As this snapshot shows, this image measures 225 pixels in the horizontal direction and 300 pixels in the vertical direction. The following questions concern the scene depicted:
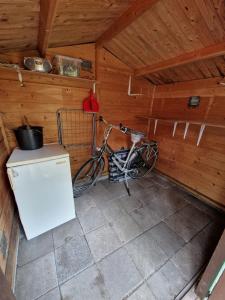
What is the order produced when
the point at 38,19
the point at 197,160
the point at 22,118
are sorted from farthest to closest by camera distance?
the point at 197,160, the point at 22,118, the point at 38,19

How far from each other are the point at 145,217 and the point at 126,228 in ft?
1.08

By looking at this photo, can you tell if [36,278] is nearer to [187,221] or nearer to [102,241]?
[102,241]

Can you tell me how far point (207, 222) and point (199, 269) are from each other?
0.71 meters

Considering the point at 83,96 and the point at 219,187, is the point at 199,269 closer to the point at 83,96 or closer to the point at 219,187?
the point at 219,187

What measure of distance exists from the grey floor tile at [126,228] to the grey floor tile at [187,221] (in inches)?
17.3

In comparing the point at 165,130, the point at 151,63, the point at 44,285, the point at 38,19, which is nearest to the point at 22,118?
the point at 38,19

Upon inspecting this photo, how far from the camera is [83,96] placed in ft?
7.00

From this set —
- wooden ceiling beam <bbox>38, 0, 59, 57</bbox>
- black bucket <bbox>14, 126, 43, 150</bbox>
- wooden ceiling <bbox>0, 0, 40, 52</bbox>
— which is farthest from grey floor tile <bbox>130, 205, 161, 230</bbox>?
wooden ceiling <bbox>0, 0, 40, 52</bbox>

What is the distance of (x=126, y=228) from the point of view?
1.71m

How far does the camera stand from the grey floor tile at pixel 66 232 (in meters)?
1.54

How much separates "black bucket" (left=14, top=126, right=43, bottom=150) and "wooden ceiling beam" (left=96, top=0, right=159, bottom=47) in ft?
4.68

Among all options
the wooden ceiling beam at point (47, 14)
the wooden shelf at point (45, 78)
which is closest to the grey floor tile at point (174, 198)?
the wooden shelf at point (45, 78)

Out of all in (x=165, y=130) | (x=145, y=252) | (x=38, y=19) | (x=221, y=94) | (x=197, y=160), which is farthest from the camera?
(x=165, y=130)

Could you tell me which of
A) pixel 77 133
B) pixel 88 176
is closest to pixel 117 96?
pixel 77 133
